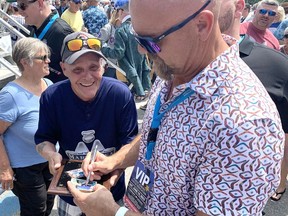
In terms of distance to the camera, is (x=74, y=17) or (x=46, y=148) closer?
(x=46, y=148)

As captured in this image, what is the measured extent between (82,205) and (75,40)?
96 cm

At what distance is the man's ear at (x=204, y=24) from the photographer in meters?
0.91

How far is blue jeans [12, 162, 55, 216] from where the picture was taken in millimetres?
2303

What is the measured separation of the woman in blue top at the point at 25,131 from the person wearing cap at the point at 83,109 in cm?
44

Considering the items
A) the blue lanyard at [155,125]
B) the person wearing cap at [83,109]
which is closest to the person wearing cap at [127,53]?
the person wearing cap at [83,109]

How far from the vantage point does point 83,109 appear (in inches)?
68.7

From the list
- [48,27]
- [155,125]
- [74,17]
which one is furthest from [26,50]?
[74,17]

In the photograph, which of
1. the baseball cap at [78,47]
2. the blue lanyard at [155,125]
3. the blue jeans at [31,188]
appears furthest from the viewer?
the blue jeans at [31,188]

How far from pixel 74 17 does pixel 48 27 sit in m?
2.69

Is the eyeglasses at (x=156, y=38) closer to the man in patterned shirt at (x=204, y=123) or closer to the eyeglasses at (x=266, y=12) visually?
the man in patterned shirt at (x=204, y=123)

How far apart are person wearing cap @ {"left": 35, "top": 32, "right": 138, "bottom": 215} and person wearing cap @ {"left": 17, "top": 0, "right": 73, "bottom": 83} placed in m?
1.37

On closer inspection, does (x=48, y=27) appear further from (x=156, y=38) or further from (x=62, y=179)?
(x=156, y=38)

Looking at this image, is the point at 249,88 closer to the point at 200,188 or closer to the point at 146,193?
the point at 200,188

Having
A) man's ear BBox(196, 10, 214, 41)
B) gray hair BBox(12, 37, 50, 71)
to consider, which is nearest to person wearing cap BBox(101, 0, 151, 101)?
gray hair BBox(12, 37, 50, 71)
